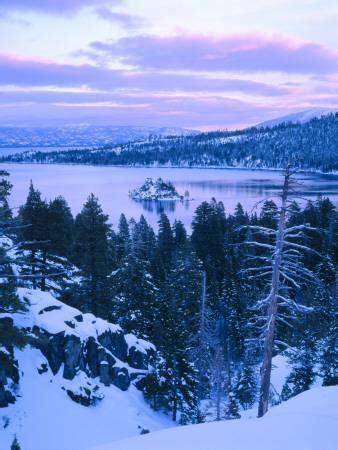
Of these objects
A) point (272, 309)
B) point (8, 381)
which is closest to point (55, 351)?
point (8, 381)

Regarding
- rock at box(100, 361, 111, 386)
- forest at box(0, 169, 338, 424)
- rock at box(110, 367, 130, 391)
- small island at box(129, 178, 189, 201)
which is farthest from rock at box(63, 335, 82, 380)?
small island at box(129, 178, 189, 201)

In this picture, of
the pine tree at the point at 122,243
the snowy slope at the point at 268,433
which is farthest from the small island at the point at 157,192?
the snowy slope at the point at 268,433

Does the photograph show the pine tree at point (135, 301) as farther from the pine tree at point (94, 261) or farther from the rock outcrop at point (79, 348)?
the rock outcrop at point (79, 348)

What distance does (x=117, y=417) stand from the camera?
65.6ft

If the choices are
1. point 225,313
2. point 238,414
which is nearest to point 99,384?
point 238,414

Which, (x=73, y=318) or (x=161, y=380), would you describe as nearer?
(x=73, y=318)

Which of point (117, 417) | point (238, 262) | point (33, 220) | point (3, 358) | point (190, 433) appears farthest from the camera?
point (238, 262)

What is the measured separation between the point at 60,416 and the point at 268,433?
1259cm

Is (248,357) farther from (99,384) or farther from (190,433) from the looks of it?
(190,433)

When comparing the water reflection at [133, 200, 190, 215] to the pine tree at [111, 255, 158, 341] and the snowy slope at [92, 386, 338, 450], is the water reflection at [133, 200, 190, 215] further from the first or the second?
the snowy slope at [92, 386, 338, 450]

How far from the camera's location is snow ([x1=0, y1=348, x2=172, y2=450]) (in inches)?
644

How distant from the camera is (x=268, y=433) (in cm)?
823

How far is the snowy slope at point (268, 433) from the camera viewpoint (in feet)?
25.1

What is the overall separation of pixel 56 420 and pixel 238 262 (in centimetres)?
3195
